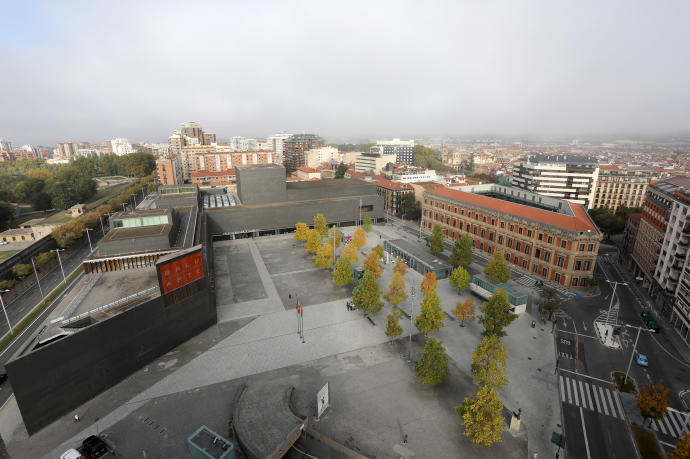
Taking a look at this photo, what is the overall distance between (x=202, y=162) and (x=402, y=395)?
167 meters

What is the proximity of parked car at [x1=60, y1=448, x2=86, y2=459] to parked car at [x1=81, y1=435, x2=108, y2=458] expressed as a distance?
46 cm

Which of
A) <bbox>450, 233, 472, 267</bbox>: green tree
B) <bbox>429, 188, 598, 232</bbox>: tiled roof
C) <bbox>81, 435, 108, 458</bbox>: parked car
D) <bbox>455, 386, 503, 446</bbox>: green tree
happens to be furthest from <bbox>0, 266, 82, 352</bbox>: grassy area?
<bbox>429, 188, 598, 232</bbox>: tiled roof

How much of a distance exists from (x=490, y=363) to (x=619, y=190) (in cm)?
11310

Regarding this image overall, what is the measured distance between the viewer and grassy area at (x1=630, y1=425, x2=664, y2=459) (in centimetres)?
2895

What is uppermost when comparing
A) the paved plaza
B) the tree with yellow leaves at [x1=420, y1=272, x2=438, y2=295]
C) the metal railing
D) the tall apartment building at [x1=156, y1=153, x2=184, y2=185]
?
the tall apartment building at [x1=156, y1=153, x2=184, y2=185]

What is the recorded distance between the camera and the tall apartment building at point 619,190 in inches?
4286

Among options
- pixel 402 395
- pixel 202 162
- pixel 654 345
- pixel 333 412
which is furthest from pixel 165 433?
pixel 202 162

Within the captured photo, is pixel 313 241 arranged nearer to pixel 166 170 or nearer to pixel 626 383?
pixel 626 383

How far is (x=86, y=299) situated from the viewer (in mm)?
39344

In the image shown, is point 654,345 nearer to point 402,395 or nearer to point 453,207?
point 402,395

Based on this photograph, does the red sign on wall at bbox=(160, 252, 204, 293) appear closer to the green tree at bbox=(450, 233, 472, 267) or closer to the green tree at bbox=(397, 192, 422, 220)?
the green tree at bbox=(450, 233, 472, 267)

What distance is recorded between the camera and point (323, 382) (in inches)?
1442

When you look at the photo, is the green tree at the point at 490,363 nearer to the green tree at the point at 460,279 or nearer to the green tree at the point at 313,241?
the green tree at the point at 460,279

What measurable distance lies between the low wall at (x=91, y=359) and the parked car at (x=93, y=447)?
591 centimetres
